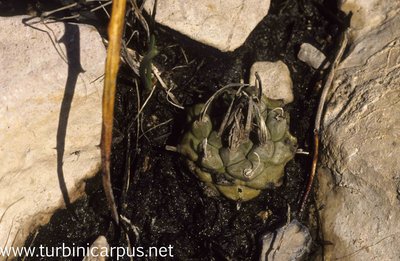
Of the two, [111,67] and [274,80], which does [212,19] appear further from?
[111,67]

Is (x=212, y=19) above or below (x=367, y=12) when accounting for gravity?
below

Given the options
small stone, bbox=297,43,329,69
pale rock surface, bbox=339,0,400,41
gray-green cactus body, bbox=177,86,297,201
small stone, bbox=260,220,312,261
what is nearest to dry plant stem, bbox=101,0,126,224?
gray-green cactus body, bbox=177,86,297,201

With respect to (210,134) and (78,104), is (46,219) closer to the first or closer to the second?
(78,104)

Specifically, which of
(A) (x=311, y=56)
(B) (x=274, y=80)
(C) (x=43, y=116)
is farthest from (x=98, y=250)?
(A) (x=311, y=56)

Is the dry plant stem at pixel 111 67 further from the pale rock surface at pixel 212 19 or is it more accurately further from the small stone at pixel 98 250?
the pale rock surface at pixel 212 19

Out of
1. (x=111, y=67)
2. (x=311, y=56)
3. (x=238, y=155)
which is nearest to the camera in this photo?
(x=111, y=67)

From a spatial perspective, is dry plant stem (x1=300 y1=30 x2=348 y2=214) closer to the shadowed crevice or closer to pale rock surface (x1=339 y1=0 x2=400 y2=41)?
pale rock surface (x1=339 y1=0 x2=400 y2=41)

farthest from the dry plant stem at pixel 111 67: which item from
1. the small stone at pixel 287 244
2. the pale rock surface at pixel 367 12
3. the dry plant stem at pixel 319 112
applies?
the pale rock surface at pixel 367 12
